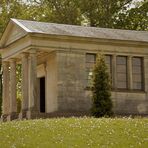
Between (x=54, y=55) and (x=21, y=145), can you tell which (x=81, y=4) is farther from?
(x=21, y=145)

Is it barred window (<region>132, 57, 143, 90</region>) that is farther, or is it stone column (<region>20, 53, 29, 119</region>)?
barred window (<region>132, 57, 143, 90</region>)

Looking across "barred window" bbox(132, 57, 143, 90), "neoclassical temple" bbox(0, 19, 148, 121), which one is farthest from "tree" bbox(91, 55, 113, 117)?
"barred window" bbox(132, 57, 143, 90)

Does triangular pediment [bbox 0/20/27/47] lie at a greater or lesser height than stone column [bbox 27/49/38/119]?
greater

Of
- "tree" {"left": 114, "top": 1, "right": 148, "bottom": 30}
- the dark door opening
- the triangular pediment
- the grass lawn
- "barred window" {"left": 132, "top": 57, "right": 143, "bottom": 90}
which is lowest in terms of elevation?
the grass lawn

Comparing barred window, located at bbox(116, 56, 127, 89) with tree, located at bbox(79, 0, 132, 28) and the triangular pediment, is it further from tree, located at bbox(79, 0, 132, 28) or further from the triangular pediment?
tree, located at bbox(79, 0, 132, 28)

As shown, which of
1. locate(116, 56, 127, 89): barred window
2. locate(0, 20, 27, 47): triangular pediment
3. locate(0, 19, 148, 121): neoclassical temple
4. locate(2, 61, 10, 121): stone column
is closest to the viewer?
locate(0, 19, 148, 121): neoclassical temple

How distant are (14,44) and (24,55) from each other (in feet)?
6.66

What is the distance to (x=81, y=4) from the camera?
60500 millimetres

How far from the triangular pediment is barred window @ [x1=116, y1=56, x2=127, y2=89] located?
710 centimetres

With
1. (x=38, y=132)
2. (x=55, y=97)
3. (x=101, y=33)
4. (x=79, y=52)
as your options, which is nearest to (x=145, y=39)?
(x=101, y=33)

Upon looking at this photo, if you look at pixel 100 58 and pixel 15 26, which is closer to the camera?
pixel 100 58

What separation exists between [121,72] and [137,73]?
1.28 metres

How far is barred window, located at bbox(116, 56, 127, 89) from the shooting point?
124 feet

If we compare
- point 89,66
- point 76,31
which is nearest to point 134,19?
point 76,31
